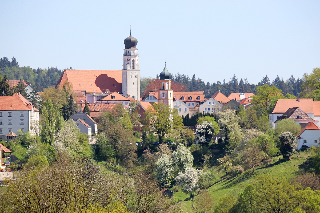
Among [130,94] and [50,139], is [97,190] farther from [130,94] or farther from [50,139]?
[130,94]

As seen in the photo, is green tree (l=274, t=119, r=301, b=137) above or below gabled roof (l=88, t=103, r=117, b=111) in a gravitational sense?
below

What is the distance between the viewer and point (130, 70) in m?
106

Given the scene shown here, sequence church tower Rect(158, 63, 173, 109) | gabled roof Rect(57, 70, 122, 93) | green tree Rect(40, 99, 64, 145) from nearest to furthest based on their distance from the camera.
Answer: green tree Rect(40, 99, 64, 145), church tower Rect(158, 63, 173, 109), gabled roof Rect(57, 70, 122, 93)

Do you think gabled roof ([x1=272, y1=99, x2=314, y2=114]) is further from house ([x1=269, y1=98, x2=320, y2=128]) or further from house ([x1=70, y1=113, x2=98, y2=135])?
house ([x1=70, y1=113, x2=98, y2=135])

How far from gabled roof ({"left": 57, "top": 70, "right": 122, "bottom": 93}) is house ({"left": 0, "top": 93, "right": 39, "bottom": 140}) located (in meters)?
30.8

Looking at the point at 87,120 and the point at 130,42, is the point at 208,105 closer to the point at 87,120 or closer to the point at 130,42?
the point at 130,42

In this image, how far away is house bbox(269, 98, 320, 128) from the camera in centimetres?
7644

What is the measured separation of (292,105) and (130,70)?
36.5 m

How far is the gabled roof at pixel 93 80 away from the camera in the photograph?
352ft

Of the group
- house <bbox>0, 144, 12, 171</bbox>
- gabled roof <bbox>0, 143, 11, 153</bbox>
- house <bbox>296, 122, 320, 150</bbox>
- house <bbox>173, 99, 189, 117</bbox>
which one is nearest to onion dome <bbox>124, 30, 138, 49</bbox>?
house <bbox>173, 99, 189, 117</bbox>

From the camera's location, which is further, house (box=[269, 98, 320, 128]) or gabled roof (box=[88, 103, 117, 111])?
gabled roof (box=[88, 103, 117, 111])

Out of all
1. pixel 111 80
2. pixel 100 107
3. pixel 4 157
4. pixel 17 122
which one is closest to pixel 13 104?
pixel 17 122

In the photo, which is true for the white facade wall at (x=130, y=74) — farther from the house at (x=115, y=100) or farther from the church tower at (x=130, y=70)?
the house at (x=115, y=100)

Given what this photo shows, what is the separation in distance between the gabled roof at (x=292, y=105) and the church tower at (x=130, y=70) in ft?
Answer: 111
